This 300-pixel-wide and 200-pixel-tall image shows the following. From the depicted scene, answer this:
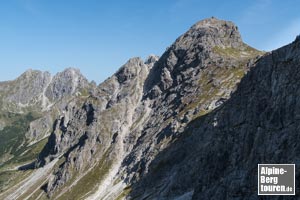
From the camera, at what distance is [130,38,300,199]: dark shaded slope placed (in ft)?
284

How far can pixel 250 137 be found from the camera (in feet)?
336

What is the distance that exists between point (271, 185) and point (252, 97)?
52.9m

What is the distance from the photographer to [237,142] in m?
106

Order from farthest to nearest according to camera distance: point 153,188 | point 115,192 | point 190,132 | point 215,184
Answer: point 115,192
point 190,132
point 153,188
point 215,184

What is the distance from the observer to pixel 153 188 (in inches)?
6171

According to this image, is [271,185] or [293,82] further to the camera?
[293,82]

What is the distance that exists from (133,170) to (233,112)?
303ft

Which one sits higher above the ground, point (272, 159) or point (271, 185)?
point (272, 159)

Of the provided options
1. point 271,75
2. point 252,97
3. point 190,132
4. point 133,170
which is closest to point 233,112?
point 252,97

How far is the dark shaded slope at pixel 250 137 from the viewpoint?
86.6 meters

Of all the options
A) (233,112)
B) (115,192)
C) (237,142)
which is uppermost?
(233,112)

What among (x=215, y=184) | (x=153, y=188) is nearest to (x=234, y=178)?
(x=215, y=184)

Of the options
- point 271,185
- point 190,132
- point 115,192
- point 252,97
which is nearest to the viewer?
point 271,185

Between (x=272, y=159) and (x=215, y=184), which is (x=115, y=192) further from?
(x=272, y=159)
